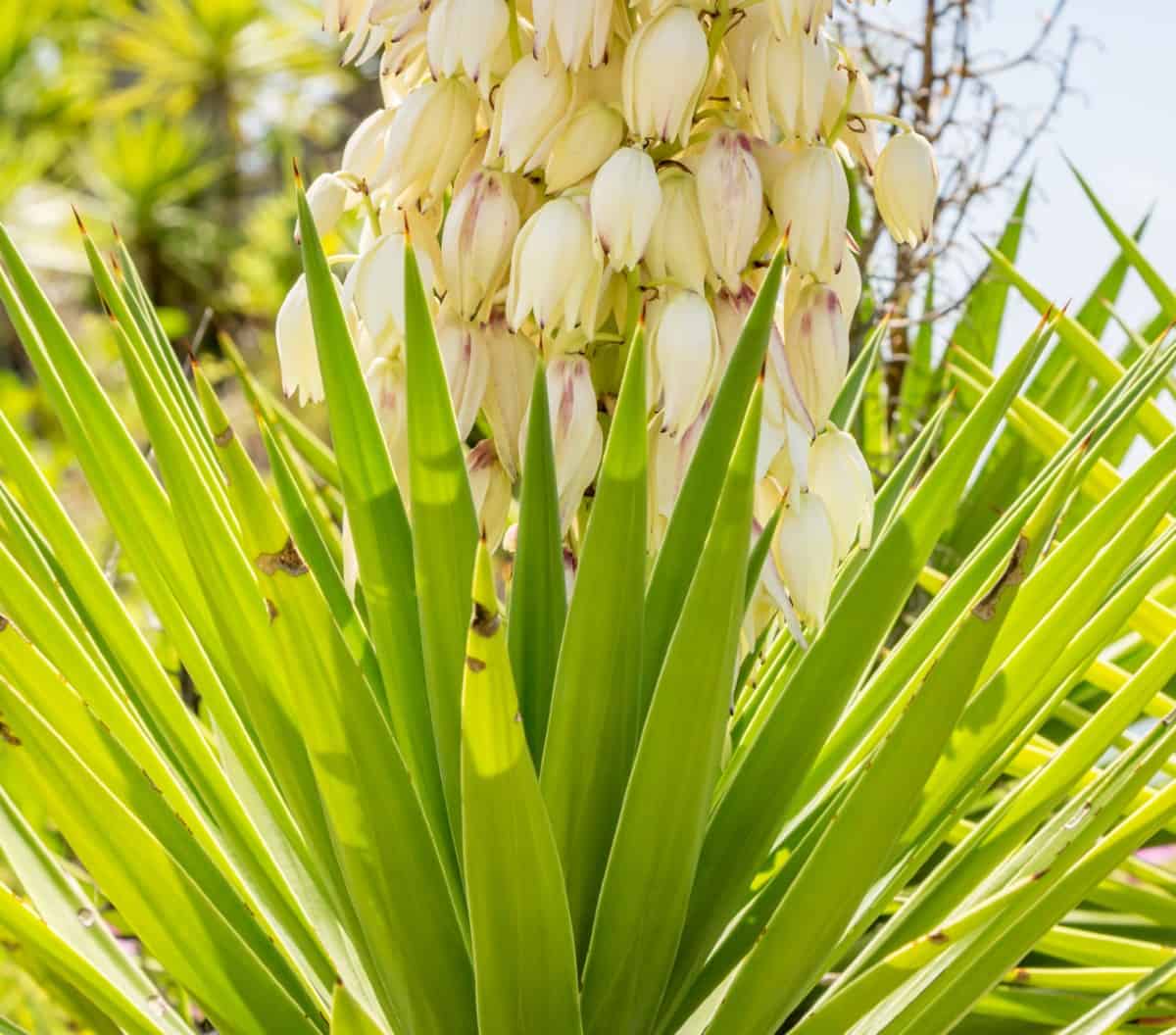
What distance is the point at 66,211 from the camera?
5910 mm

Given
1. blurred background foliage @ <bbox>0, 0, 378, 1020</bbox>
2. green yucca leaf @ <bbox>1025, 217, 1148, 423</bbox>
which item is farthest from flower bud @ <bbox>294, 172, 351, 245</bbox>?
blurred background foliage @ <bbox>0, 0, 378, 1020</bbox>

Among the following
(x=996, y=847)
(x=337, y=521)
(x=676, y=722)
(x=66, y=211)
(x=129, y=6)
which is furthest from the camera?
(x=129, y=6)

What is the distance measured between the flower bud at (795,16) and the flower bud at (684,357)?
0.13 m

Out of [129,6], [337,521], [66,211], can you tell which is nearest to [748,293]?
[337,521]

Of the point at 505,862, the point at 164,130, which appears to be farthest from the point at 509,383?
the point at 164,130

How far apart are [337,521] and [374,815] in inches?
33.5

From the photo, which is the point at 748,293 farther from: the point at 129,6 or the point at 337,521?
the point at 129,6

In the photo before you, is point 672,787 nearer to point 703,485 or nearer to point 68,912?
point 703,485

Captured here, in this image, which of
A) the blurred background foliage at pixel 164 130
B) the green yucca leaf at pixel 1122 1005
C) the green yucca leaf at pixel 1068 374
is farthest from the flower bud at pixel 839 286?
the blurred background foliage at pixel 164 130

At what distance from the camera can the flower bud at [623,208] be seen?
0.60 metres

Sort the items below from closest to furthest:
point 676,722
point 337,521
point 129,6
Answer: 1. point 676,722
2. point 337,521
3. point 129,6

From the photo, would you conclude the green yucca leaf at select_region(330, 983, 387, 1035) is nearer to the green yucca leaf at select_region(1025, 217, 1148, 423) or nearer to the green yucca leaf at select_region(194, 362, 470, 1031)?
the green yucca leaf at select_region(194, 362, 470, 1031)

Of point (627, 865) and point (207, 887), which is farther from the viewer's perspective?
point (207, 887)

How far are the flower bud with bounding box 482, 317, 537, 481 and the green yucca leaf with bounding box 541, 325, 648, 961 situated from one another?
0.33 ft
